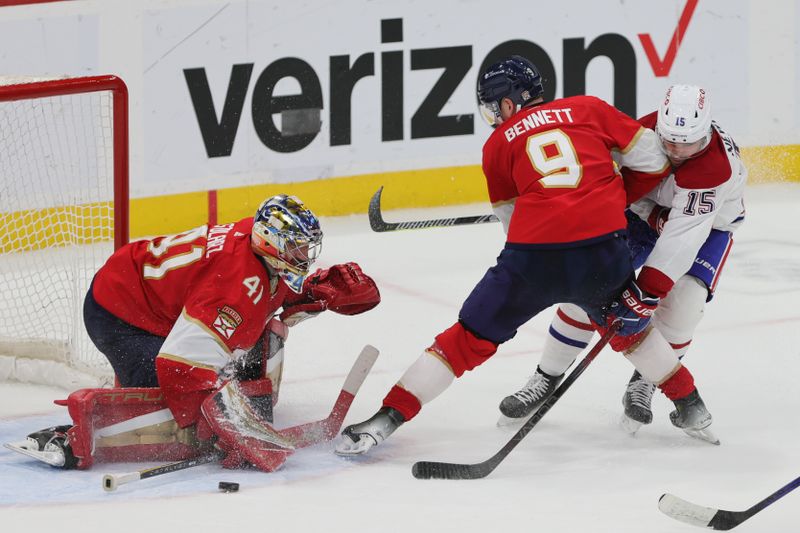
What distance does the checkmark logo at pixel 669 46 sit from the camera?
6.27m

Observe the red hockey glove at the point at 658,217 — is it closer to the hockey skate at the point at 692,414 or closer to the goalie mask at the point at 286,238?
the hockey skate at the point at 692,414

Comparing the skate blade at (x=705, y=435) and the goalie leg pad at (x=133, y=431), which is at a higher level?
the goalie leg pad at (x=133, y=431)

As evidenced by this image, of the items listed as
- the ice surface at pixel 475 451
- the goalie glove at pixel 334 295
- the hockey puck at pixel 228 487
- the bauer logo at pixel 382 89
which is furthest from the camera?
the bauer logo at pixel 382 89

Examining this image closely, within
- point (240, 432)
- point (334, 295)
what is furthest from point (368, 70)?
point (240, 432)

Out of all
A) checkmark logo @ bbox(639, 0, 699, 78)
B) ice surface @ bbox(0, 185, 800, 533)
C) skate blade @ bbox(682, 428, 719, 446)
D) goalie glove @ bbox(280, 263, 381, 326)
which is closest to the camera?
ice surface @ bbox(0, 185, 800, 533)

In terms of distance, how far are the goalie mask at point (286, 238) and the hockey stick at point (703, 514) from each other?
1.06 meters

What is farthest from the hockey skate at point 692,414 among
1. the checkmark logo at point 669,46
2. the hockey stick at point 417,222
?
the checkmark logo at point 669,46

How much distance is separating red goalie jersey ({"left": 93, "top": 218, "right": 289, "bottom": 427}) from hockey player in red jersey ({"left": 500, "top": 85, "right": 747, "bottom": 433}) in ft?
2.57

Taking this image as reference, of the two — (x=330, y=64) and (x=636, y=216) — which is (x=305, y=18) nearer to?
(x=330, y=64)

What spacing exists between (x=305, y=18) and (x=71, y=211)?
1.50 meters

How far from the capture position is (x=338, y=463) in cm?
343

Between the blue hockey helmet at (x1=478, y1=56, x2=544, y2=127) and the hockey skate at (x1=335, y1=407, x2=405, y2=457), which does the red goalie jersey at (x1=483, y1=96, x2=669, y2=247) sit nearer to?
the blue hockey helmet at (x1=478, y1=56, x2=544, y2=127)

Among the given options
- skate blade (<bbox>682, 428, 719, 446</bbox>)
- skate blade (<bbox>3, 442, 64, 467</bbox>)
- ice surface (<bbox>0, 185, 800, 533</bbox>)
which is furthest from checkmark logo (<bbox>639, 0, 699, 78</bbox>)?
skate blade (<bbox>3, 442, 64, 467</bbox>)

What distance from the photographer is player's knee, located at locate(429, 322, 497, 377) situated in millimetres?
3447
